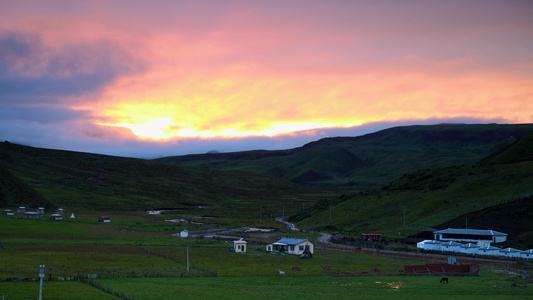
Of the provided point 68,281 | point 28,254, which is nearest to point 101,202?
point 28,254

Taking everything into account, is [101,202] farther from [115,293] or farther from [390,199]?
[115,293]

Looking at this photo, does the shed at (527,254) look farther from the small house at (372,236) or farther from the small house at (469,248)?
the small house at (372,236)

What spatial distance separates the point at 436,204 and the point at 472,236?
3211 cm

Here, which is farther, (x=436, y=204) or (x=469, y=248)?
(x=436, y=204)

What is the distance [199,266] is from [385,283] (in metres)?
21.7

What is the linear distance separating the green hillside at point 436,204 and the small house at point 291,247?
33.8 m

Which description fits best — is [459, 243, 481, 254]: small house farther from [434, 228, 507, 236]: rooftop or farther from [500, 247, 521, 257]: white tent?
[434, 228, 507, 236]: rooftop

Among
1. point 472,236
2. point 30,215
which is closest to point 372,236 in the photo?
point 472,236

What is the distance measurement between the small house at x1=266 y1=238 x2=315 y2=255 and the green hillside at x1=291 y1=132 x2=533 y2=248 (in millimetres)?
33844

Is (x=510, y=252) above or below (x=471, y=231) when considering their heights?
below

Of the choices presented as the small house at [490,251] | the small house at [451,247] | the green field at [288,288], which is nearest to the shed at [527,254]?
the small house at [490,251]

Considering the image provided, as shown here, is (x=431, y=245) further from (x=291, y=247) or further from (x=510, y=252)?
(x=291, y=247)

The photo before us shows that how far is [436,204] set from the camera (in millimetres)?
124375

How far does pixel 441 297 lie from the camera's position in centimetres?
4331
